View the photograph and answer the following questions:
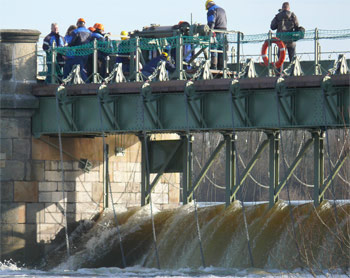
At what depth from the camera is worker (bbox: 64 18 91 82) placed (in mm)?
39531

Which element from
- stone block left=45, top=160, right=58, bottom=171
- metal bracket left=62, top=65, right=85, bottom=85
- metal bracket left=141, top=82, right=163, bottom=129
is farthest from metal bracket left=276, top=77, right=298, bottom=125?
stone block left=45, top=160, right=58, bottom=171

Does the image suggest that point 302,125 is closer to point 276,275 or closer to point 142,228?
point 276,275

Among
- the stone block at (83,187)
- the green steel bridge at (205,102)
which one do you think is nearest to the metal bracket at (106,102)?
the green steel bridge at (205,102)

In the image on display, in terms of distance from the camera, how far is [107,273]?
121 feet

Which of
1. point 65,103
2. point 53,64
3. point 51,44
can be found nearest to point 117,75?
point 65,103

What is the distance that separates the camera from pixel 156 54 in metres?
39.8

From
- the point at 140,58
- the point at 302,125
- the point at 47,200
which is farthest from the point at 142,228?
the point at 302,125

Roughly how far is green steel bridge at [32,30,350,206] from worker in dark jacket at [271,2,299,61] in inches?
24.8

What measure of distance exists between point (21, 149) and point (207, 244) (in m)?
7.09

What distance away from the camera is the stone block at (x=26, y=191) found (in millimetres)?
40062

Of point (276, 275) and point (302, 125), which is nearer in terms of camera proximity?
point (276, 275)

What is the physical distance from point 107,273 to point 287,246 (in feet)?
18.3

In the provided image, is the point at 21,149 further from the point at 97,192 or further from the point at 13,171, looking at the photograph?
the point at 97,192

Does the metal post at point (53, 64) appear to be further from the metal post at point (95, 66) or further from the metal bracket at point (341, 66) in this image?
the metal bracket at point (341, 66)
